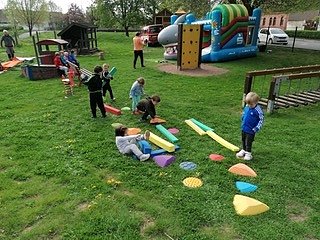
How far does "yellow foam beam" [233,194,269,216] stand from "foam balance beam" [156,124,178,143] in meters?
2.46

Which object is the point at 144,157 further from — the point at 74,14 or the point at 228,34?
the point at 74,14

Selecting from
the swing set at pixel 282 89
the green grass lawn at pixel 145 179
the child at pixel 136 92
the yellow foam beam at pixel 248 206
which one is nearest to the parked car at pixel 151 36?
the swing set at pixel 282 89

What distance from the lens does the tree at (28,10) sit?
3622 centimetres

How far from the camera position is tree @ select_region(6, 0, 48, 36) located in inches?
1426

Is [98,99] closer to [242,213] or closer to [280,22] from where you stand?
[242,213]

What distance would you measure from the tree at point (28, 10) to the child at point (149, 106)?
3430 cm

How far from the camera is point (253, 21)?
742 inches

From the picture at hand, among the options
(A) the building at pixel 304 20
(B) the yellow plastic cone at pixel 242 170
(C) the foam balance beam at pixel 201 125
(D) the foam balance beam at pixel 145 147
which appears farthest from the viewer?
(A) the building at pixel 304 20

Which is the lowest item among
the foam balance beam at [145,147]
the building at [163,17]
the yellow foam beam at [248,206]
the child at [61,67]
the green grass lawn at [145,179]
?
the green grass lawn at [145,179]

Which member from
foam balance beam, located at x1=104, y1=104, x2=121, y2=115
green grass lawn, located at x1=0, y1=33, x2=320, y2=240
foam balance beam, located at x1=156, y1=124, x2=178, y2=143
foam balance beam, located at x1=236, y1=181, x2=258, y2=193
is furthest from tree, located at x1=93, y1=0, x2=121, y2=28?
foam balance beam, located at x1=236, y1=181, x2=258, y2=193

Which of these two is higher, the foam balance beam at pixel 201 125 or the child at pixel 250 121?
the child at pixel 250 121

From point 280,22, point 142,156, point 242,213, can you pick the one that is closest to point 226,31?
point 142,156

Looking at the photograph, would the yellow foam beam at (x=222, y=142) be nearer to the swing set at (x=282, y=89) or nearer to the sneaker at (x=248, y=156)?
the sneaker at (x=248, y=156)

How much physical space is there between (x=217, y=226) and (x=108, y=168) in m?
2.38
